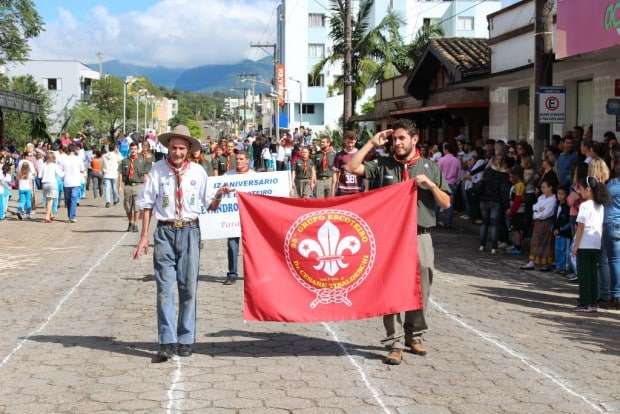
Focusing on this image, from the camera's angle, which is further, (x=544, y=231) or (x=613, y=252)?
(x=544, y=231)

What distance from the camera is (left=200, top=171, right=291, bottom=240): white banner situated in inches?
450

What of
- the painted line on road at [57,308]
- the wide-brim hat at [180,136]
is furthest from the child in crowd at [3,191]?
the wide-brim hat at [180,136]

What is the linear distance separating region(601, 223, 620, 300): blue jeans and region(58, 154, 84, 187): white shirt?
15.1 metres

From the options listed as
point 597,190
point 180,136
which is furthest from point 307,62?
point 180,136

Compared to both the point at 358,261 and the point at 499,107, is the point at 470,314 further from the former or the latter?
the point at 499,107

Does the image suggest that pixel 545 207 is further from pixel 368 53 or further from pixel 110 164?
pixel 368 53

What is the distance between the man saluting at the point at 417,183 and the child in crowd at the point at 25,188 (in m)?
17.4

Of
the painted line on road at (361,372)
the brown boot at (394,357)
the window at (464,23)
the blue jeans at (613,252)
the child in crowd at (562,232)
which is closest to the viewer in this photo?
the painted line on road at (361,372)

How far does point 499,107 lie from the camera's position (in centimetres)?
2622

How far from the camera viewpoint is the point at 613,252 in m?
10.8

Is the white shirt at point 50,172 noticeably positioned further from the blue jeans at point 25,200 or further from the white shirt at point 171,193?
the white shirt at point 171,193

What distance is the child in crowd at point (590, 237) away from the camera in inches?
421

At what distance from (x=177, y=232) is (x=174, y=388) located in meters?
1.52

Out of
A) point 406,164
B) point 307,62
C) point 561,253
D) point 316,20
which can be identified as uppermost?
point 316,20
